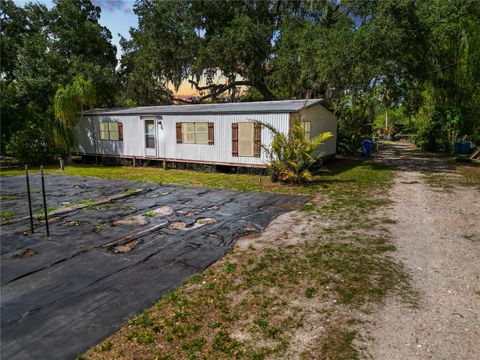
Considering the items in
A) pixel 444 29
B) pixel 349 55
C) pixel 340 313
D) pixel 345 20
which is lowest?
pixel 340 313

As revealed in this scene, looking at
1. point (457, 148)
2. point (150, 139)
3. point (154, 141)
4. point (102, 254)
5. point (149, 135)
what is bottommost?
point (102, 254)

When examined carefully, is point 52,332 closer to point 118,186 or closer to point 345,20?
point 118,186

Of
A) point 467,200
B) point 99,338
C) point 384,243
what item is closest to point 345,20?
point 467,200

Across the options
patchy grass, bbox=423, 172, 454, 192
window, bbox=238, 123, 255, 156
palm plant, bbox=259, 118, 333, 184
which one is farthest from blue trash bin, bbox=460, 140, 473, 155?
window, bbox=238, 123, 255, 156

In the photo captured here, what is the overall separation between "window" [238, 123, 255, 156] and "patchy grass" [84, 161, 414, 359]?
724 cm

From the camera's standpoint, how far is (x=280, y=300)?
4184 mm

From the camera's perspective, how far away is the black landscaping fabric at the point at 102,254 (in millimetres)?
3553

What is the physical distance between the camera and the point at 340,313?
12.8 feet

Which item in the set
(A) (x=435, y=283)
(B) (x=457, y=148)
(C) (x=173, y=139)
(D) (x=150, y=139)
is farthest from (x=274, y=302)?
(B) (x=457, y=148)

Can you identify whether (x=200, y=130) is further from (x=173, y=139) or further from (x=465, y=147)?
(x=465, y=147)

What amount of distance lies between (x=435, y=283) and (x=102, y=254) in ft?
16.3

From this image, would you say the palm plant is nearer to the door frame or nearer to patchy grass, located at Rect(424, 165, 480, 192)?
patchy grass, located at Rect(424, 165, 480, 192)

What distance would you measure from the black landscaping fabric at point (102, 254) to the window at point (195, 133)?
4836 millimetres

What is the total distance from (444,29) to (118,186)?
15.7 meters
